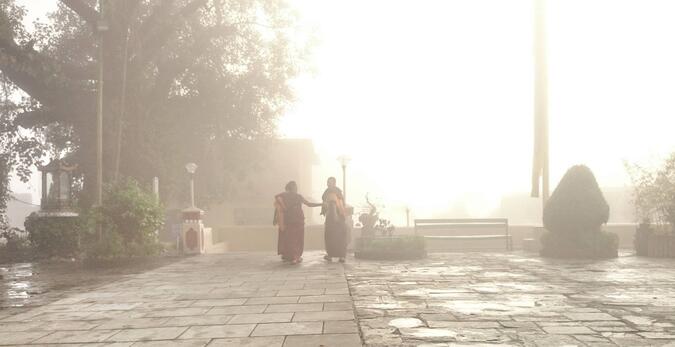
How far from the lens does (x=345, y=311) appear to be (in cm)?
604

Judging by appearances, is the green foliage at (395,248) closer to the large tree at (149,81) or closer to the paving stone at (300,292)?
the paving stone at (300,292)

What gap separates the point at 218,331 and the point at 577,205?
32.2ft

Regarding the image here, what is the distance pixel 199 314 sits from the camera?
20.3 feet

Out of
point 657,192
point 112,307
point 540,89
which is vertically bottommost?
point 112,307

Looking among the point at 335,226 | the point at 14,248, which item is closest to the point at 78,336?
the point at 335,226

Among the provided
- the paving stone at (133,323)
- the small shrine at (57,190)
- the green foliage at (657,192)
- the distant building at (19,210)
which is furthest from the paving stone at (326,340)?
the distant building at (19,210)

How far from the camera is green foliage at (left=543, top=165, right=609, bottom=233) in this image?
12.8 m

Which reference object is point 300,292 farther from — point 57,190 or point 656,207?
point 57,190

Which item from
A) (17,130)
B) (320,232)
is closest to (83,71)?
(17,130)

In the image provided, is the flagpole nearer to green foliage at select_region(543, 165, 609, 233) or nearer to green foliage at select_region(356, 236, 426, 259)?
green foliage at select_region(543, 165, 609, 233)

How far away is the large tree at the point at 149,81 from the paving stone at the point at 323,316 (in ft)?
43.8

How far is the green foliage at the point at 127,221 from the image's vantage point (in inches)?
513

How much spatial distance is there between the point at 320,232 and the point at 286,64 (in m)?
6.91

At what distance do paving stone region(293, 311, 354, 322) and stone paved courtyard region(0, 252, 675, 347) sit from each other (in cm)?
2
